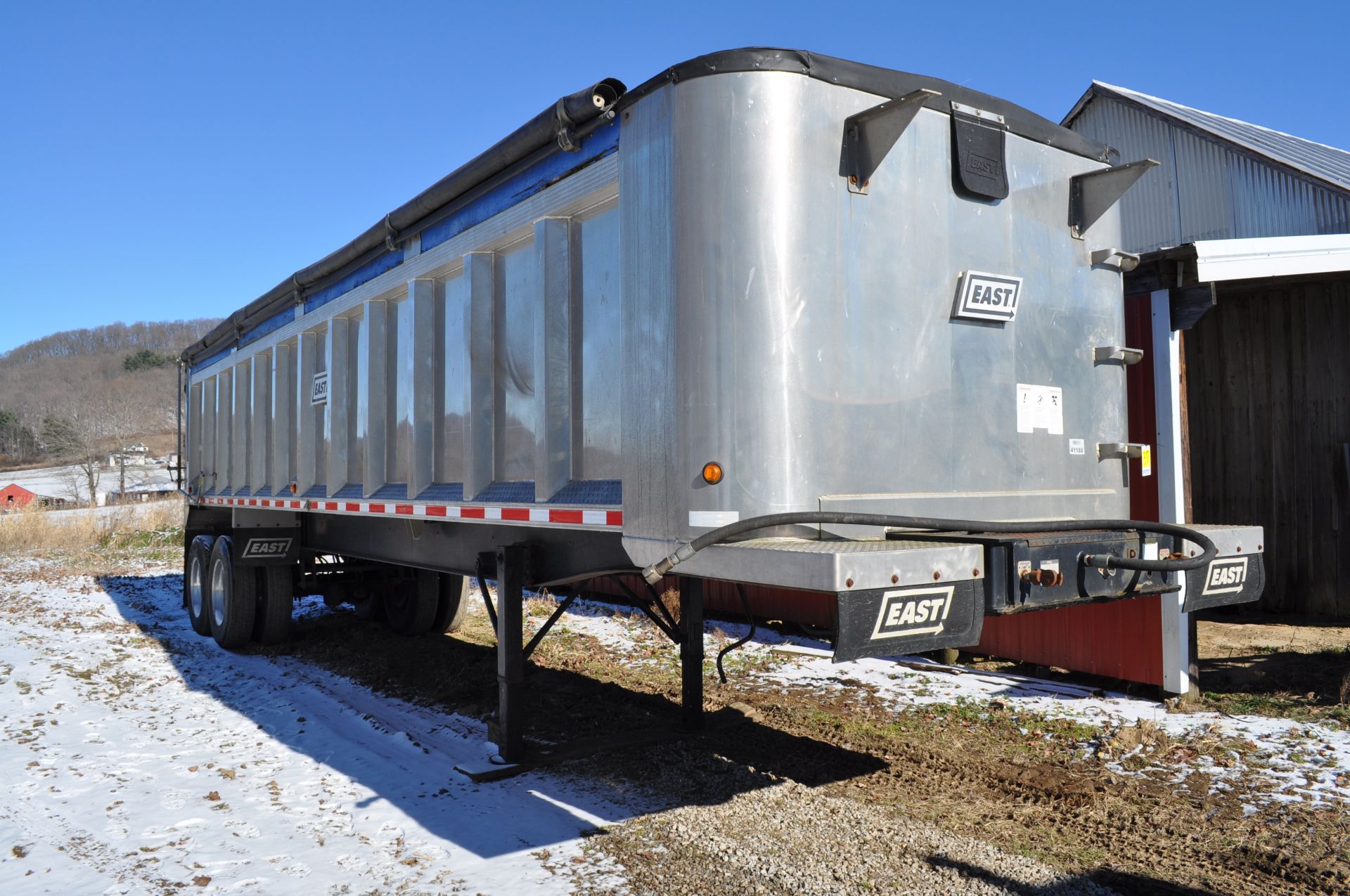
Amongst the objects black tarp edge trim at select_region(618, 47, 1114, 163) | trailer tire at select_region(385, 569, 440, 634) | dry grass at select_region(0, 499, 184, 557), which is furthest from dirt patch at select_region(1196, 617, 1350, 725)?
dry grass at select_region(0, 499, 184, 557)

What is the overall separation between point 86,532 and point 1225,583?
2609 centimetres

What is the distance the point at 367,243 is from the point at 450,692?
339cm

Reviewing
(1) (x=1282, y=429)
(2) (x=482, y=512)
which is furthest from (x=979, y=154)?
(1) (x=1282, y=429)

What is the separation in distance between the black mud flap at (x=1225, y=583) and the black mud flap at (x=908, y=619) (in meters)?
1.35

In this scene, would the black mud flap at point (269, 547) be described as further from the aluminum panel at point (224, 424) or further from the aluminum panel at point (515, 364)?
the aluminum panel at point (515, 364)

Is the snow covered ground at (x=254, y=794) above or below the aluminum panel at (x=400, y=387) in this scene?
below

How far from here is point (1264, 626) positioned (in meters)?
9.45

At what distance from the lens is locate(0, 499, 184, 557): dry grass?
22.3 meters

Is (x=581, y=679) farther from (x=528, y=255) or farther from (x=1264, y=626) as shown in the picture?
(x=1264, y=626)

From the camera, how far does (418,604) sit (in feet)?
31.5

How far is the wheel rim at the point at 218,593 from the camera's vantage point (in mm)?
9344

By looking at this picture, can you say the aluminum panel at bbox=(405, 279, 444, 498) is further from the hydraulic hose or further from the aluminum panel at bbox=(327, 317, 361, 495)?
the hydraulic hose

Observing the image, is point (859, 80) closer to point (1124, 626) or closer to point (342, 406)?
point (342, 406)

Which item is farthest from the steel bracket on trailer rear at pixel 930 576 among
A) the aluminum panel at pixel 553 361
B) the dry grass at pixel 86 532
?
the dry grass at pixel 86 532
